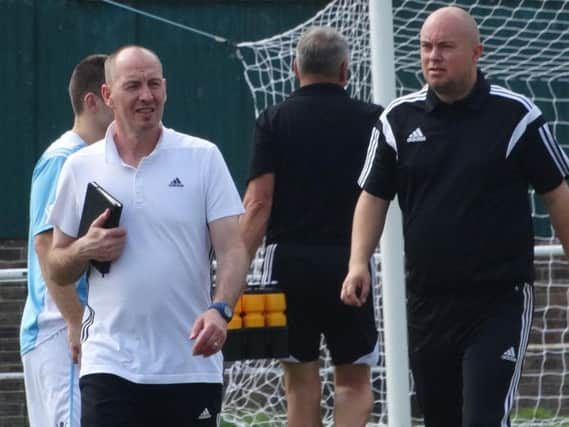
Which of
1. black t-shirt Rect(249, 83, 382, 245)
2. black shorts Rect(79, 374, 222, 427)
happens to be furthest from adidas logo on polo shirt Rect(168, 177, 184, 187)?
black t-shirt Rect(249, 83, 382, 245)

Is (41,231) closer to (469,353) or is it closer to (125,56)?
(125,56)

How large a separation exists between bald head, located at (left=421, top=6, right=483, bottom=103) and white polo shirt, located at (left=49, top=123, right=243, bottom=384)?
1018 mm

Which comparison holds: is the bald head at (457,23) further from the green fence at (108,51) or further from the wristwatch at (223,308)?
the green fence at (108,51)

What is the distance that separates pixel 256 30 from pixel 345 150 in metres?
3.67

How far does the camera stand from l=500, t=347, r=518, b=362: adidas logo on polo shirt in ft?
18.6

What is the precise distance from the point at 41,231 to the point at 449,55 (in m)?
1.63

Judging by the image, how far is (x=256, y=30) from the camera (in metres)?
10.6

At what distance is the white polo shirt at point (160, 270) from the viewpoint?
16.9ft

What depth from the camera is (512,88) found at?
1071 centimetres

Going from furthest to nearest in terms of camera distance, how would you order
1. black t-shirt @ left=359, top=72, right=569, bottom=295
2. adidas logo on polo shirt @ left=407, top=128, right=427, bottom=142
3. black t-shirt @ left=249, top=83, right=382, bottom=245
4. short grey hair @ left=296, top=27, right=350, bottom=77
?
short grey hair @ left=296, top=27, right=350, bottom=77, black t-shirt @ left=249, top=83, right=382, bottom=245, adidas logo on polo shirt @ left=407, top=128, right=427, bottom=142, black t-shirt @ left=359, top=72, right=569, bottom=295

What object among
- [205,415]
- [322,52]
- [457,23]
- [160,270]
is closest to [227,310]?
[160,270]

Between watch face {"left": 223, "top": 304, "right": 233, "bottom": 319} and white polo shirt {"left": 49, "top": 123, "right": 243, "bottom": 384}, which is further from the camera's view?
white polo shirt {"left": 49, "top": 123, "right": 243, "bottom": 384}

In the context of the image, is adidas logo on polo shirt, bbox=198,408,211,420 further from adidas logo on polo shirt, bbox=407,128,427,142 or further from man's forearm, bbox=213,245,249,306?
adidas logo on polo shirt, bbox=407,128,427,142

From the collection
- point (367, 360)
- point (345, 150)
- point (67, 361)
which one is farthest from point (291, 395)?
point (67, 361)
